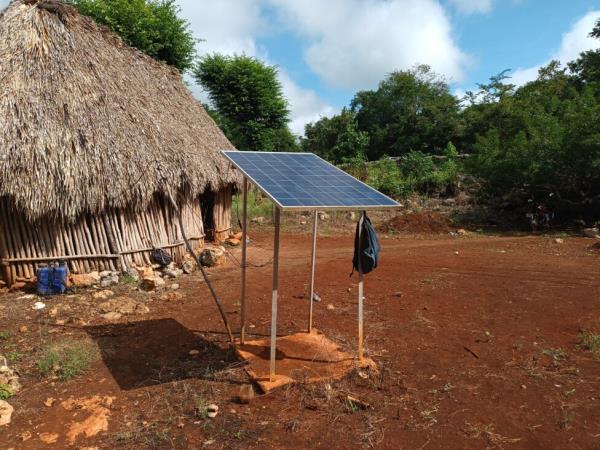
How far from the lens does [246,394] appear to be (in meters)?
3.99

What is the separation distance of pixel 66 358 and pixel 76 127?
13.7ft

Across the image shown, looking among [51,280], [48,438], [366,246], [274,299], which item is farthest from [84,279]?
[366,246]

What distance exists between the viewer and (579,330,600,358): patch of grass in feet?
16.1

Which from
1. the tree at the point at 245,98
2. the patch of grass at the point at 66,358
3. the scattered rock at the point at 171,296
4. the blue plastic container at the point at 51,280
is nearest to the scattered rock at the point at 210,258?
the scattered rock at the point at 171,296

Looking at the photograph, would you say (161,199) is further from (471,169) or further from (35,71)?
(471,169)

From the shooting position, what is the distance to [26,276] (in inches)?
291

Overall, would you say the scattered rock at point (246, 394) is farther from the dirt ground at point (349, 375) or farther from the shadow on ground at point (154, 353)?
the shadow on ground at point (154, 353)

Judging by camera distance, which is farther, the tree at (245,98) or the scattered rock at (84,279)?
the tree at (245,98)

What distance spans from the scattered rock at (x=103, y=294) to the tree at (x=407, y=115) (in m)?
22.4

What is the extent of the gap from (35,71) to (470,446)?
27.2 feet

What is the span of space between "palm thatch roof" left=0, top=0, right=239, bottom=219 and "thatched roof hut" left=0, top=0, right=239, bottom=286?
15mm

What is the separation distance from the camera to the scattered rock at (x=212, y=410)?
12.5 ft

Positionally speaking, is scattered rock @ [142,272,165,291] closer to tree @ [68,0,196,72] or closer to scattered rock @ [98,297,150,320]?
scattered rock @ [98,297,150,320]

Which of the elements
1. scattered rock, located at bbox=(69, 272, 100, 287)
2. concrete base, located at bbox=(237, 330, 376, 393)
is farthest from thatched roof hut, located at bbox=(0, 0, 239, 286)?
concrete base, located at bbox=(237, 330, 376, 393)
